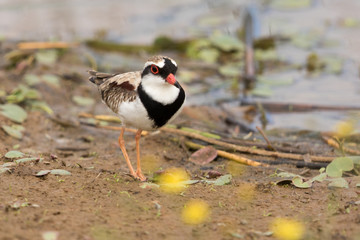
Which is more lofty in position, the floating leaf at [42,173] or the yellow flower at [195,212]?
the floating leaf at [42,173]

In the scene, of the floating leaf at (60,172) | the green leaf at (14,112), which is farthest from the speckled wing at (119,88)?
the green leaf at (14,112)

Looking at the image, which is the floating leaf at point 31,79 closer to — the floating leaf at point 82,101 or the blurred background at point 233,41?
the floating leaf at point 82,101

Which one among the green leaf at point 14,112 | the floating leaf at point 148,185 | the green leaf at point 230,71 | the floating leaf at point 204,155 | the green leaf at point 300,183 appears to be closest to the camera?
the floating leaf at point 148,185

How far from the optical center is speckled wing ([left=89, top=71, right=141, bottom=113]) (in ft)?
16.1

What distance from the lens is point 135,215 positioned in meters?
3.79

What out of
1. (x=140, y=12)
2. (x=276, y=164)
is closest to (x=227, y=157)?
(x=276, y=164)

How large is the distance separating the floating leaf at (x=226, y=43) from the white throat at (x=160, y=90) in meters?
5.15

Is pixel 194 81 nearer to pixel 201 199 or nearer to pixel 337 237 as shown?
pixel 201 199

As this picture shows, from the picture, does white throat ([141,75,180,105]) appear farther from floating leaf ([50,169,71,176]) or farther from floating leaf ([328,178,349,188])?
floating leaf ([328,178,349,188])

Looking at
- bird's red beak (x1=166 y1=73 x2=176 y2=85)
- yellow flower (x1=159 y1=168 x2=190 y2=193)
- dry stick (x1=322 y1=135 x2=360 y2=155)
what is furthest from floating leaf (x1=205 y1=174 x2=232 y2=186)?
dry stick (x1=322 y1=135 x2=360 y2=155)

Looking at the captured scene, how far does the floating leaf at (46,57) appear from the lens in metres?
A: 8.72

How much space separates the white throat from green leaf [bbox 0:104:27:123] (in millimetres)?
2166

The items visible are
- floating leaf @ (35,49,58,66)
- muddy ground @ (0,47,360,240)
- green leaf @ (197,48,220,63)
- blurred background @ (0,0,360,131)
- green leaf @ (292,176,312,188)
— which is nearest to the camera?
muddy ground @ (0,47,360,240)

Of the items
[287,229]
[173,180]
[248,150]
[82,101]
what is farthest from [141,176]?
[82,101]
